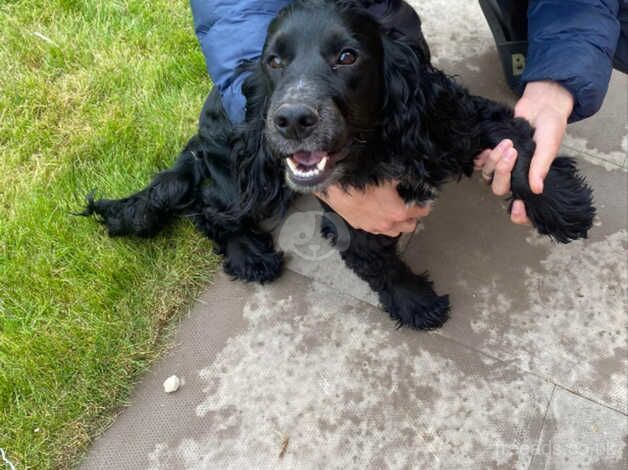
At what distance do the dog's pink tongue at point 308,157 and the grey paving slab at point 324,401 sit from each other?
2.80 ft

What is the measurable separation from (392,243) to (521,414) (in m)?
0.72

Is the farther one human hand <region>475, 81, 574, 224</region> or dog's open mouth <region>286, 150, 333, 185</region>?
human hand <region>475, 81, 574, 224</region>

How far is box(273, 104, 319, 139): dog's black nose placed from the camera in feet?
4.79

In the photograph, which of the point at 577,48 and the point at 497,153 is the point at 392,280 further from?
the point at 577,48

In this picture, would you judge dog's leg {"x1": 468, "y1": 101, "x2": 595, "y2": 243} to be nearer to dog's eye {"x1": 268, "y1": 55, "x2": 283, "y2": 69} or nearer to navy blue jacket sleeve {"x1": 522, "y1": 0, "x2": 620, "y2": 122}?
navy blue jacket sleeve {"x1": 522, "y1": 0, "x2": 620, "y2": 122}

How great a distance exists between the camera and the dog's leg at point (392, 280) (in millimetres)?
2137

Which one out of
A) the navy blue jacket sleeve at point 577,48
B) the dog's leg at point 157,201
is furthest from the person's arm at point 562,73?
the dog's leg at point 157,201

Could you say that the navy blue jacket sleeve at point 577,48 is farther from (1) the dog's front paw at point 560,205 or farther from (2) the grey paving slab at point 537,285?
(2) the grey paving slab at point 537,285

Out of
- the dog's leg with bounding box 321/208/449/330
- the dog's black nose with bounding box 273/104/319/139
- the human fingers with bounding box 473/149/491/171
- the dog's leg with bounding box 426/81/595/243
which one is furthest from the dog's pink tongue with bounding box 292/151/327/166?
the human fingers with bounding box 473/149/491/171

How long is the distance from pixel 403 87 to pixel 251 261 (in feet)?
3.31

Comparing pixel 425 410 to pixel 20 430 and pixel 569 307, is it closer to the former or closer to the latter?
pixel 569 307

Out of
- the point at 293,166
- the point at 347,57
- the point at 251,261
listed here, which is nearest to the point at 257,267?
the point at 251,261

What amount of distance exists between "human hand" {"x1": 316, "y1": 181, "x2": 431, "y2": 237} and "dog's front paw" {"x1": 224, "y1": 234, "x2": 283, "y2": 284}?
0.55 meters

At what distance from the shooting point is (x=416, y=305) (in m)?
2.20
